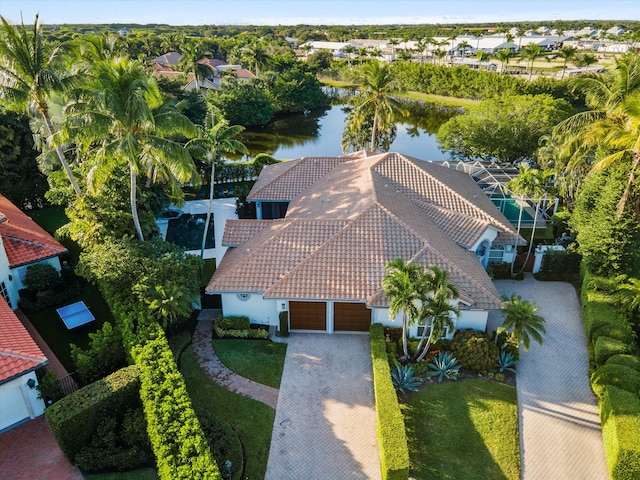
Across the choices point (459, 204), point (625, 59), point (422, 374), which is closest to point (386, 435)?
point (422, 374)

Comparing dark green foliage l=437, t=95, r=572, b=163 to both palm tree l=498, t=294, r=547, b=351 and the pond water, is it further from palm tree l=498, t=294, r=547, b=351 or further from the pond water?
palm tree l=498, t=294, r=547, b=351

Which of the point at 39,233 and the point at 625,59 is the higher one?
the point at 625,59

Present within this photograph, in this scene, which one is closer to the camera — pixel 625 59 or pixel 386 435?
pixel 386 435

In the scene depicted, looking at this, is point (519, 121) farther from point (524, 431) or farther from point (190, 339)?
point (190, 339)

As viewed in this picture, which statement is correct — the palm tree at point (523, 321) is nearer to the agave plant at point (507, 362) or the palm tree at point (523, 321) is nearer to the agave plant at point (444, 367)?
the agave plant at point (507, 362)

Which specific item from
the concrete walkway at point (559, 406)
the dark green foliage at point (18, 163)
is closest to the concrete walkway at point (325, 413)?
the concrete walkway at point (559, 406)

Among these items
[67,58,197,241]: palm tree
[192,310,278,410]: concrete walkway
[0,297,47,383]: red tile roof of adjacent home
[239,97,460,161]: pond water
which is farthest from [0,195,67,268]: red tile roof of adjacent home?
[239,97,460,161]: pond water

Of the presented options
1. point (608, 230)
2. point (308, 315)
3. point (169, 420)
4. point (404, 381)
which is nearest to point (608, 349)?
point (608, 230)
